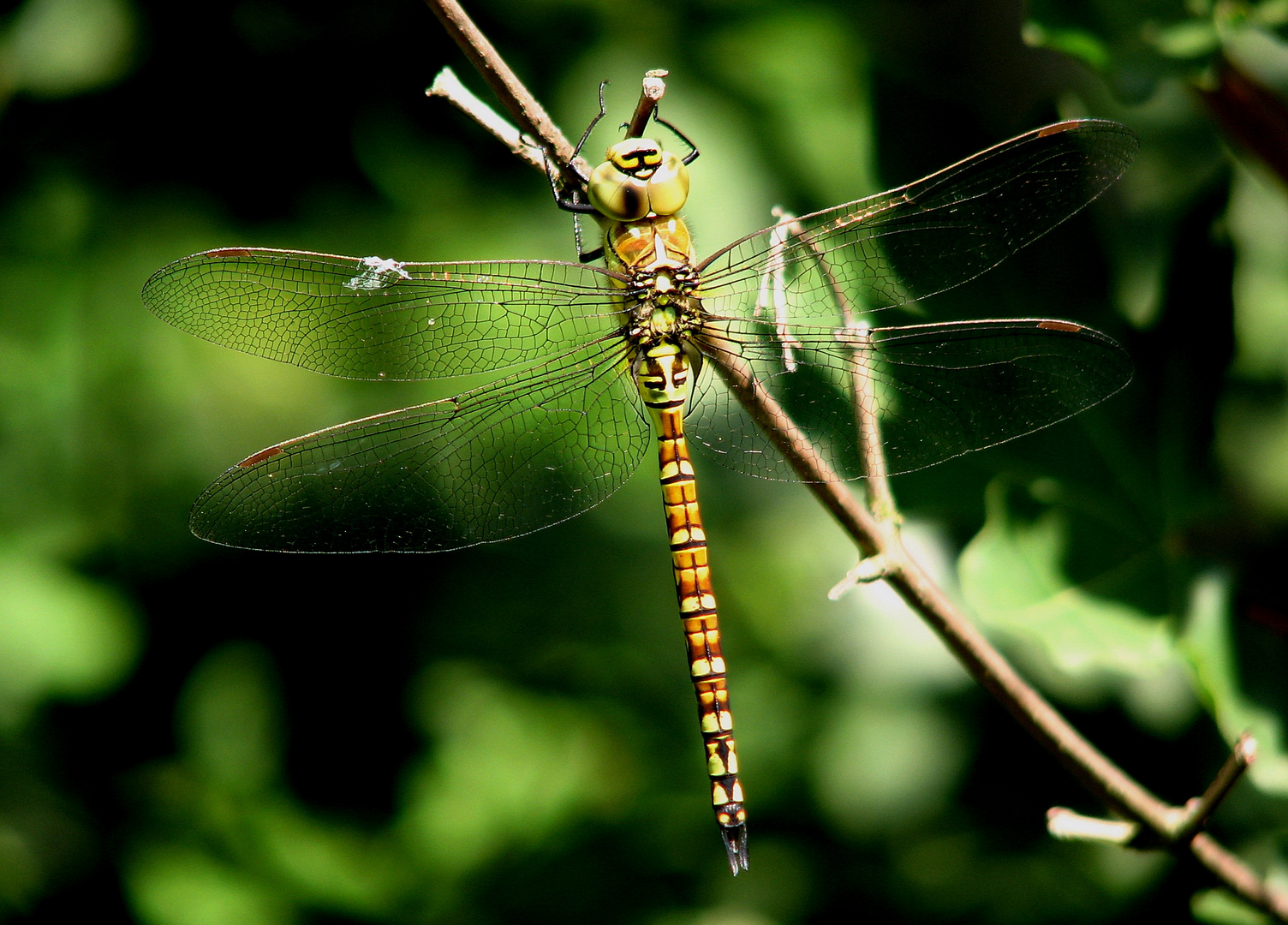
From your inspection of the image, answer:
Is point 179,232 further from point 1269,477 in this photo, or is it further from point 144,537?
point 1269,477

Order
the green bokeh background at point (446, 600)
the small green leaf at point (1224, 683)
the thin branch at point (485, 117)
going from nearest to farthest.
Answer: the thin branch at point (485, 117) < the small green leaf at point (1224, 683) < the green bokeh background at point (446, 600)

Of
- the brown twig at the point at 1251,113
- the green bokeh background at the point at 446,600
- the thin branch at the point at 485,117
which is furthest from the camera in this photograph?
the green bokeh background at the point at 446,600

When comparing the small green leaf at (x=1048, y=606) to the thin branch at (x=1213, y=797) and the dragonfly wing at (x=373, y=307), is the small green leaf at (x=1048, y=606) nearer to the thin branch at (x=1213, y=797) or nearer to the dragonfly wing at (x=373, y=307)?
the thin branch at (x=1213, y=797)

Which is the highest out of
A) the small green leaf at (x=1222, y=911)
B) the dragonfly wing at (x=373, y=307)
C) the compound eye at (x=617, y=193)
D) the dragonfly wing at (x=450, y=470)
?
the compound eye at (x=617, y=193)

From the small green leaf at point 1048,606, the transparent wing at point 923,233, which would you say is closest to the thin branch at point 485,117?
the transparent wing at point 923,233

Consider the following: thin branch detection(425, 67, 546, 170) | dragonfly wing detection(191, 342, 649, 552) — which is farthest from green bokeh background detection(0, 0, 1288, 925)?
thin branch detection(425, 67, 546, 170)

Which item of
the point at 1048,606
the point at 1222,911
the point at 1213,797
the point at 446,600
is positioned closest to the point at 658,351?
the point at 1048,606
